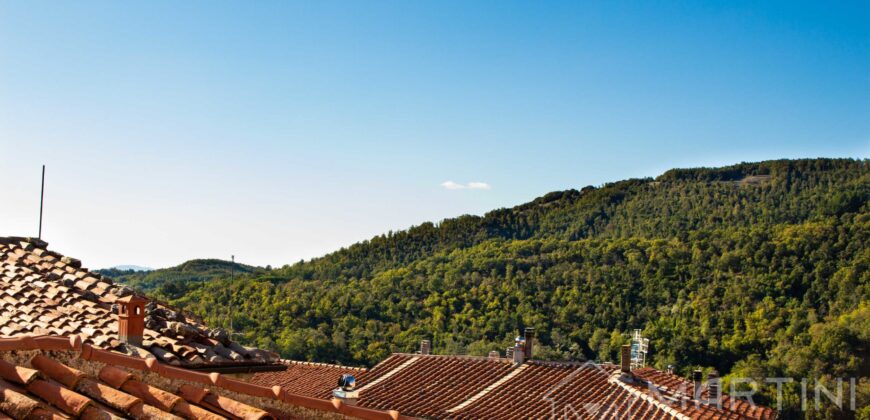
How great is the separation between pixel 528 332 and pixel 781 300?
33824mm

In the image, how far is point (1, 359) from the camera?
125 inches

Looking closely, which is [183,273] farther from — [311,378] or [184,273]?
[311,378]

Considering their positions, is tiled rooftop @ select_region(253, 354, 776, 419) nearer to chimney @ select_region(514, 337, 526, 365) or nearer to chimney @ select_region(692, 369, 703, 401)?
chimney @ select_region(514, 337, 526, 365)

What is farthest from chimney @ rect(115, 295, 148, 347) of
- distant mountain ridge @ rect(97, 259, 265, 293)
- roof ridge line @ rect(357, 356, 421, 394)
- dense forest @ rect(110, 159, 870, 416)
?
distant mountain ridge @ rect(97, 259, 265, 293)

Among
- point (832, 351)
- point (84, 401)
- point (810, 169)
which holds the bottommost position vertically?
point (832, 351)

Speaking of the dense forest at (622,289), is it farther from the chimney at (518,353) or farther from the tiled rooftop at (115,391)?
the tiled rooftop at (115,391)

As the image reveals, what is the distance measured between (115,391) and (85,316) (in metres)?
2.94

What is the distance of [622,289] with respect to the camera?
48.7 m

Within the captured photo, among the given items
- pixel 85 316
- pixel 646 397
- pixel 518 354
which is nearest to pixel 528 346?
pixel 518 354

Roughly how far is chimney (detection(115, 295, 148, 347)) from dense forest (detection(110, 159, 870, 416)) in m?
29.3

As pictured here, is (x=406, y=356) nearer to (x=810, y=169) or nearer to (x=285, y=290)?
(x=285, y=290)

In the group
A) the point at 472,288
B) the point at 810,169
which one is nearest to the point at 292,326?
the point at 472,288

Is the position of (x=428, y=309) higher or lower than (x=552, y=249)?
lower

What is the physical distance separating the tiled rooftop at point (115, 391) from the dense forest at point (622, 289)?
102ft
